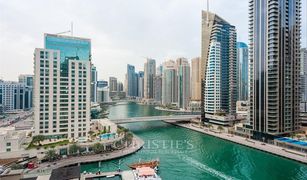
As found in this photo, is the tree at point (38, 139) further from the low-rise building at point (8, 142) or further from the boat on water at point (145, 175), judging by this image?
the boat on water at point (145, 175)

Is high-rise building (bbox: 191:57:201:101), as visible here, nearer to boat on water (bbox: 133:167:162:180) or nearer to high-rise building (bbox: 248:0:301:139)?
high-rise building (bbox: 248:0:301:139)

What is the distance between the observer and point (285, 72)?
60062 mm

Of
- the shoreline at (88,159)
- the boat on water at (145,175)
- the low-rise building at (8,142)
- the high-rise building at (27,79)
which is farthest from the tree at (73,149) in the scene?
the high-rise building at (27,79)

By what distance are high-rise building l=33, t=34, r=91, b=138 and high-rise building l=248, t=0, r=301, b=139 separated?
48827 mm

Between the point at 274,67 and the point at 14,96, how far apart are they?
474 feet

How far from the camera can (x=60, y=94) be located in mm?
56969

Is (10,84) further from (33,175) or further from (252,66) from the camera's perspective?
(252,66)

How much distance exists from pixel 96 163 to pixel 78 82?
2481 cm

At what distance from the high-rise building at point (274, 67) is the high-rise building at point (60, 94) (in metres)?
48.8

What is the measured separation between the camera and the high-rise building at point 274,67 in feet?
194

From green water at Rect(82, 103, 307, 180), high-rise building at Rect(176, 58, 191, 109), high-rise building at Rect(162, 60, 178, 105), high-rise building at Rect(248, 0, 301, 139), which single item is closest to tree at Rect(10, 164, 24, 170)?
green water at Rect(82, 103, 307, 180)

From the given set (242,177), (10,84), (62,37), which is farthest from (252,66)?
(10,84)

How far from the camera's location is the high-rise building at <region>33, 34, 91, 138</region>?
180ft

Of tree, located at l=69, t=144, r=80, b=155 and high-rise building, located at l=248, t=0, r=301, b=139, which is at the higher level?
high-rise building, located at l=248, t=0, r=301, b=139
